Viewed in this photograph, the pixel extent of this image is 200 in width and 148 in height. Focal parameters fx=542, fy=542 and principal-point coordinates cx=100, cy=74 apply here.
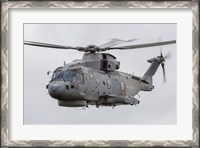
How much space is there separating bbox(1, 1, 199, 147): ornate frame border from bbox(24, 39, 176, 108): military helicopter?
1384 millimetres

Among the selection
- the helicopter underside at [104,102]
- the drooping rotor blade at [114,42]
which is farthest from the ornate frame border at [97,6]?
the helicopter underside at [104,102]

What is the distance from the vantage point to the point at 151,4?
7723 millimetres

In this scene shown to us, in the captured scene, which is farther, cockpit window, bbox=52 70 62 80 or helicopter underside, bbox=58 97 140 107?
cockpit window, bbox=52 70 62 80

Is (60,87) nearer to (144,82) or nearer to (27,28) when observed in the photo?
(144,82)

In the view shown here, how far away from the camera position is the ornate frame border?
7.61 m

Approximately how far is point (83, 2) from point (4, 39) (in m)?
1.24

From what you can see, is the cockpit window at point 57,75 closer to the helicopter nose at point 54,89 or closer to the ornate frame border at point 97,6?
the helicopter nose at point 54,89

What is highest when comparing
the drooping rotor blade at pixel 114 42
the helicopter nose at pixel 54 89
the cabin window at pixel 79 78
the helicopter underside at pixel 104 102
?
the drooping rotor blade at pixel 114 42

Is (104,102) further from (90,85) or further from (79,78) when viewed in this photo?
(79,78)

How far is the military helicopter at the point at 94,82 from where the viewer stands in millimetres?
9562

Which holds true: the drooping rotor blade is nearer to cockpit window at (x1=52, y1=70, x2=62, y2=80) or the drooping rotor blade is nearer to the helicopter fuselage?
the helicopter fuselage

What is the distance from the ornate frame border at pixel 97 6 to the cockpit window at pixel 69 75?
8.72 feet

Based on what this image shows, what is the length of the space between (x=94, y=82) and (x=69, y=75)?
20.5 inches

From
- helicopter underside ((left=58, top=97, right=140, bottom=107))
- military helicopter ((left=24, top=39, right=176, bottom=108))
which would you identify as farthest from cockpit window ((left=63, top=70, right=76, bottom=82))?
helicopter underside ((left=58, top=97, right=140, bottom=107))
